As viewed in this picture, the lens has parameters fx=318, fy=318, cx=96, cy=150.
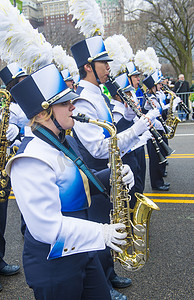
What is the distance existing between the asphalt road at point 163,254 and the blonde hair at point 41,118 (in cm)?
190

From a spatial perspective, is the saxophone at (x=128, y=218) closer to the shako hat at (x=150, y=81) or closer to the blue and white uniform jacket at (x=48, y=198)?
the blue and white uniform jacket at (x=48, y=198)

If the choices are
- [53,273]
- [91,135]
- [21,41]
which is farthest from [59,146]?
[91,135]

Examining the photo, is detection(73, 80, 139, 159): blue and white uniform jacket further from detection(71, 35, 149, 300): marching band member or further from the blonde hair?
the blonde hair

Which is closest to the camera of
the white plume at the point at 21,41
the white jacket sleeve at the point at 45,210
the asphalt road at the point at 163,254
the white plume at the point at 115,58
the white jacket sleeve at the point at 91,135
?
the white jacket sleeve at the point at 45,210

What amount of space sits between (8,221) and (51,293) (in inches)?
125

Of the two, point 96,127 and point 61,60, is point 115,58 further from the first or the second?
point 61,60

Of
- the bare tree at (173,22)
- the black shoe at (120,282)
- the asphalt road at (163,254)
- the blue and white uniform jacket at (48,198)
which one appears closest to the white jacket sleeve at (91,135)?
the blue and white uniform jacket at (48,198)

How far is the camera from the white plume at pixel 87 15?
126 inches

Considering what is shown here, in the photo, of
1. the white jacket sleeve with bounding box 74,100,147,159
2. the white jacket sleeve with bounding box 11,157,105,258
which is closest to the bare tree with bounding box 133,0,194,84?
the white jacket sleeve with bounding box 74,100,147,159

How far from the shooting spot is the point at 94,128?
271 cm

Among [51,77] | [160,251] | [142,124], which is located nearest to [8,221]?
[160,251]

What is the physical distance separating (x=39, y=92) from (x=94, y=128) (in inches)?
40.2

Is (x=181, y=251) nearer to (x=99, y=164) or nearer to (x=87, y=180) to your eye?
(x=99, y=164)

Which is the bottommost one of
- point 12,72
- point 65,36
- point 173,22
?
point 173,22
